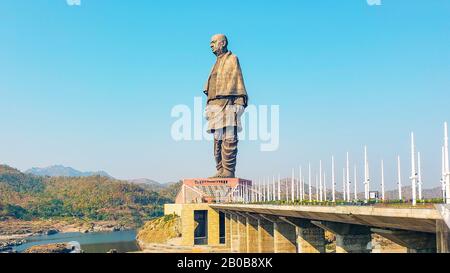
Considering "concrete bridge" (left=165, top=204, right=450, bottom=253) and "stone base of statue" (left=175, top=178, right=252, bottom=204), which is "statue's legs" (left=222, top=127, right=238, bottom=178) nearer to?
"stone base of statue" (left=175, top=178, right=252, bottom=204)

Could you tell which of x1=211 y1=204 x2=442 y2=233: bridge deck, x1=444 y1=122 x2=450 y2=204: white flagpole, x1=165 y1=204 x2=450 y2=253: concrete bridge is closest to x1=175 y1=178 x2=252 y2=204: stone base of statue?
→ x1=165 y1=204 x2=450 y2=253: concrete bridge

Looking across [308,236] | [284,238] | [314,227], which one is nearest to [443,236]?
[314,227]

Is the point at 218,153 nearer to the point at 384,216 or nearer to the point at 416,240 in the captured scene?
the point at 416,240

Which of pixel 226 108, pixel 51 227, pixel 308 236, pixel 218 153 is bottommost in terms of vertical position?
pixel 51 227

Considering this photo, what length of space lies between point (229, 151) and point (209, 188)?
984 cm

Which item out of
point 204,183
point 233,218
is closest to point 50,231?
point 204,183

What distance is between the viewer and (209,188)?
374ft

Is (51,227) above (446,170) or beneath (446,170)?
beneath

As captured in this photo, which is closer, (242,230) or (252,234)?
(252,234)

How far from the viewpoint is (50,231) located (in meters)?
160

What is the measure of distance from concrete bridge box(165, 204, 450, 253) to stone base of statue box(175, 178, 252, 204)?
239 inches

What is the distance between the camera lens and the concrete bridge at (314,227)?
82.8ft
